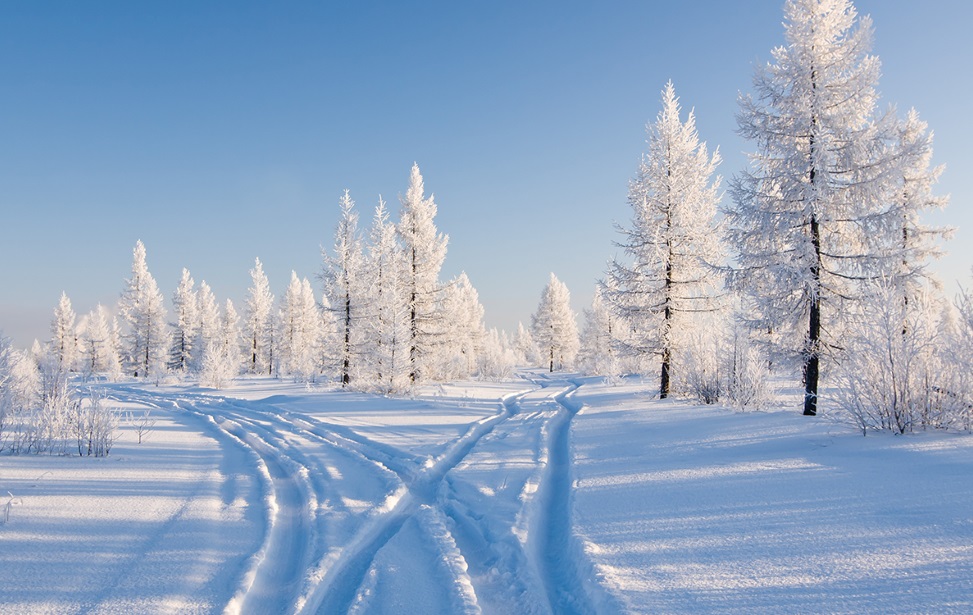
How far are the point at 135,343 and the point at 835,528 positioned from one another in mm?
56510

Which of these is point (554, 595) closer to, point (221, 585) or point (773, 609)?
point (773, 609)

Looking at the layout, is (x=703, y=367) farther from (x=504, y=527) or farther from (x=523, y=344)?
(x=523, y=344)

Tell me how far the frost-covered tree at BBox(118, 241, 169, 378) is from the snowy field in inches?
1778

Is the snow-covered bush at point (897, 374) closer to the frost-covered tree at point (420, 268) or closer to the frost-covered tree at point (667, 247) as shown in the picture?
the frost-covered tree at point (667, 247)

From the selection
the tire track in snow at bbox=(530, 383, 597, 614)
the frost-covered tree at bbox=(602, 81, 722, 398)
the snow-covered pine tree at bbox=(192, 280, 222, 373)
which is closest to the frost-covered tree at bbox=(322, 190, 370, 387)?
the frost-covered tree at bbox=(602, 81, 722, 398)

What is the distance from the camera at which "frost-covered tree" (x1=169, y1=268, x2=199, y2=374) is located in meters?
51.2

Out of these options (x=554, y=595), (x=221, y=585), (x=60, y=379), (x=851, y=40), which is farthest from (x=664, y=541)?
(x=60, y=379)

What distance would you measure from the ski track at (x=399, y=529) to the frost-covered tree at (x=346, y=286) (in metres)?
19.1

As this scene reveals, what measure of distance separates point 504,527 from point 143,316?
52694mm

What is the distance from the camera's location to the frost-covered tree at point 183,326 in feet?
168

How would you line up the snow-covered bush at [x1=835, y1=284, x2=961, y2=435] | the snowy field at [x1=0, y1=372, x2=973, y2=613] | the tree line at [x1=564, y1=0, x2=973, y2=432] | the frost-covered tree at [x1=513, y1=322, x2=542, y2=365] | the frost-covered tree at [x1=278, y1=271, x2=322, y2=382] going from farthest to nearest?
1. the frost-covered tree at [x1=513, y1=322, x2=542, y2=365]
2. the frost-covered tree at [x1=278, y1=271, x2=322, y2=382]
3. the tree line at [x1=564, y1=0, x2=973, y2=432]
4. the snow-covered bush at [x1=835, y1=284, x2=961, y2=435]
5. the snowy field at [x1=0, y1=372, x2=973, y2=613]

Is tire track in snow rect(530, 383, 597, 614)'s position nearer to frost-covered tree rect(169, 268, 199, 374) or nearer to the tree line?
the tree line

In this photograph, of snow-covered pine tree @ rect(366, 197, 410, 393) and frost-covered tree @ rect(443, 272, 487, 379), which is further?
frost-covered tree @ rect(443, 272, 487, 379)

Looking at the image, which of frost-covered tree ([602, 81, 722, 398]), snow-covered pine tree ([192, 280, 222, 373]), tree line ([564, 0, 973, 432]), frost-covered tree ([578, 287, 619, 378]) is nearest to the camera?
tree line ([564, 0, 973, 432])
